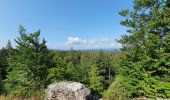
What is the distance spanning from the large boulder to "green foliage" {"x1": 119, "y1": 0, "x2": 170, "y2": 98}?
7527mm

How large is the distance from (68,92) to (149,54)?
9454 mm

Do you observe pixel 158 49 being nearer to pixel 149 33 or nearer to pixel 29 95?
pixel 149 33

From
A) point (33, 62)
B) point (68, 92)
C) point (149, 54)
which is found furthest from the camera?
point (33, 62)

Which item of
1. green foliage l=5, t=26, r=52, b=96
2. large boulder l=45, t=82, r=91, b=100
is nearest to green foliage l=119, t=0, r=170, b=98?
large boulder l=45, t=82, r=91, b=100

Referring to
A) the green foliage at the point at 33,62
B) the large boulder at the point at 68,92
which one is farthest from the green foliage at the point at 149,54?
the green foliage at the point at 33,62

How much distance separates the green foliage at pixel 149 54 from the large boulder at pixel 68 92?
7.53m

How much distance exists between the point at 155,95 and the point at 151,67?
6.06 ft

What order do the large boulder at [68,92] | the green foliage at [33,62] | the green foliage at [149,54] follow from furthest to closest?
the green foliage at [33,62]
the green foliage at [149,54]
the large boulder at [68,92]

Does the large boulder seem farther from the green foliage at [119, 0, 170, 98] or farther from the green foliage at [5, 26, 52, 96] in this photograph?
the green foliage at [5, 26, 52, 96]

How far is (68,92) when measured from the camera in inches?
384

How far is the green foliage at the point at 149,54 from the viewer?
1700 cm

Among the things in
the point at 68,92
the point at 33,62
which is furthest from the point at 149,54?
the point at 33,62

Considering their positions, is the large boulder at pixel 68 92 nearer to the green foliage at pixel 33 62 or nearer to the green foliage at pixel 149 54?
the green foliage at pixel 149 54

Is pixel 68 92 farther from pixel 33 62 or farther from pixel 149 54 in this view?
pixel 33 62
